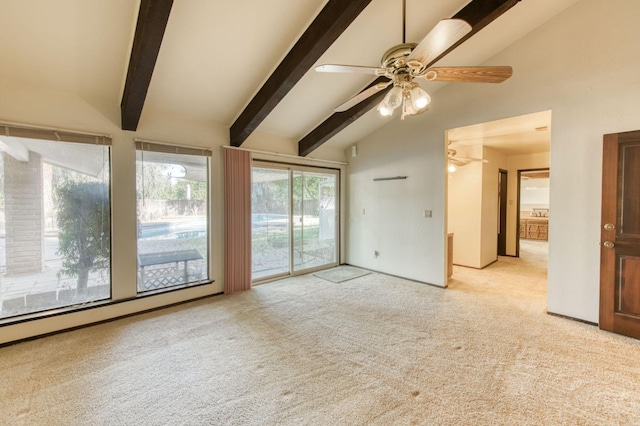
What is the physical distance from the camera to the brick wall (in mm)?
2732

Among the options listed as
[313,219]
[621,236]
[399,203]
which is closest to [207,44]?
[313,219]

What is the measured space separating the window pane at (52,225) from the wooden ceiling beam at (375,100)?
9.25 ft

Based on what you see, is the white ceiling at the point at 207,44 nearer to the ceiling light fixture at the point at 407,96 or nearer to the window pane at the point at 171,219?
the window pane at the point at 171,219

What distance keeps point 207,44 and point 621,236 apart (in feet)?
15.0

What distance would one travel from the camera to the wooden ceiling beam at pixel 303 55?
2.33 meters

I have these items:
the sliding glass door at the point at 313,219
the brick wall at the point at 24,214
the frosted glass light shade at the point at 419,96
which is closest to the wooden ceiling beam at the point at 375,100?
the frosted glass light shade at the point at 419,96

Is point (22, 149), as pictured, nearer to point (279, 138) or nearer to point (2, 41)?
point (2, 41)

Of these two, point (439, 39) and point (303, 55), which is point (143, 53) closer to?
point (303, 55)

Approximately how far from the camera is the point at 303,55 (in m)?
2.70

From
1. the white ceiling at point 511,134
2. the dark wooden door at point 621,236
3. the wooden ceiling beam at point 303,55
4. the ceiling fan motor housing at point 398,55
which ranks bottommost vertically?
the dark wooden door at point 621,236

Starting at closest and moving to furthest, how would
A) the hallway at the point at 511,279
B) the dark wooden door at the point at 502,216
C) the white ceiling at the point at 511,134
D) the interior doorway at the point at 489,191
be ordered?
1. the white ceiling at the point at 511,134
2. the hallway at the point at 511,279
3. the interior doorway at the point at 489,191
4. the dark wooden door at the point at 502,216

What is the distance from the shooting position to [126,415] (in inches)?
70.2

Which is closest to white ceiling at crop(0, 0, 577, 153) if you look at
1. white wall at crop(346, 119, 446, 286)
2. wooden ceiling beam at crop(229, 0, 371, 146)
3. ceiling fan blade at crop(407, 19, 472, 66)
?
wooden ceiling beam at crop(229, 0, 371, 146)

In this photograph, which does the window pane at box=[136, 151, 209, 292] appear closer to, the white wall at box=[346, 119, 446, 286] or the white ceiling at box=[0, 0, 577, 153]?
the white ceiling at box=[0, 0, 577, 153]
